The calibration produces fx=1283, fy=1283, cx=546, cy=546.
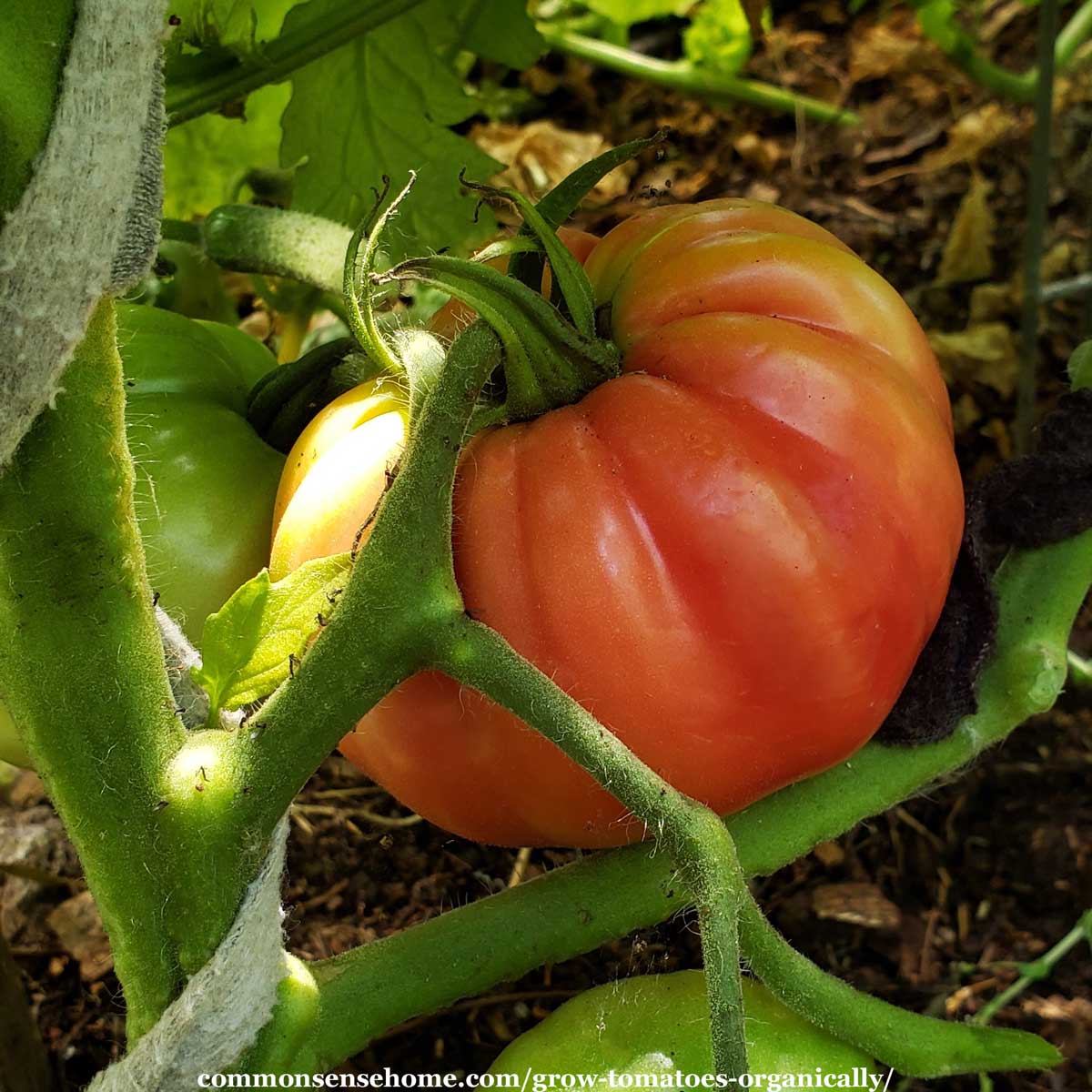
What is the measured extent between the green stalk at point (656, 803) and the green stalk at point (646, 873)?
0.18 m

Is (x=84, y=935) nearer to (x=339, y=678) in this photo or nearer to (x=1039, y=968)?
(x=339, y=678)

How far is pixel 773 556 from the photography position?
2.44 feet

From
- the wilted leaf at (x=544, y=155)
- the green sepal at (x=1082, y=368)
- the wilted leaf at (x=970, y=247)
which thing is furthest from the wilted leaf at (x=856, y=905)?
the wilted leaf at (x=544, y=155)

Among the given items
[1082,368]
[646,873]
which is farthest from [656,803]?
[1082,368]

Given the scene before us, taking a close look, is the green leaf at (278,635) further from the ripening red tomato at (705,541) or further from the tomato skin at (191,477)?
the tomato skin at (191,477)

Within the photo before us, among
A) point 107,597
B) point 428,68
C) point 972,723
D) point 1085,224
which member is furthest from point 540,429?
point 1085,224

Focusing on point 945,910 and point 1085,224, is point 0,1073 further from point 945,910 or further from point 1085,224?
point 1085,224

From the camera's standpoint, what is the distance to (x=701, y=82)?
186cm

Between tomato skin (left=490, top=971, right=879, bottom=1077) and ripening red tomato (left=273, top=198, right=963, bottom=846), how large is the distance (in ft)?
Answer: 0.45

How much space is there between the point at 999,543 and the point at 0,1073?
88cm

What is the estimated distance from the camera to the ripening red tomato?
0.75m

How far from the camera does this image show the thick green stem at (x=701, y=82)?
1841 mm

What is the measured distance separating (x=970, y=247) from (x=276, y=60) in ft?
3.14

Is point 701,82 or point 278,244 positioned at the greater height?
point 278,244
